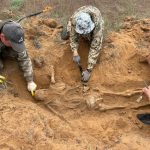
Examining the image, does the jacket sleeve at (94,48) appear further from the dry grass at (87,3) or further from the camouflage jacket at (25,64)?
the dry grass at (87,3)

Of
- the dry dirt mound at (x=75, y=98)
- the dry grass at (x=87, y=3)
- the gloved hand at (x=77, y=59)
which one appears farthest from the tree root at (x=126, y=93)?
the dry grass at (x=87, y=3)

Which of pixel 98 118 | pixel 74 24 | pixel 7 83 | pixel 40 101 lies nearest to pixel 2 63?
pixel 7 83

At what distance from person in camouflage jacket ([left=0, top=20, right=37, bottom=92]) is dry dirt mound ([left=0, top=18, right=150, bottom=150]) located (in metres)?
0.21

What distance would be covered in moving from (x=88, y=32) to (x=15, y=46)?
1289mm

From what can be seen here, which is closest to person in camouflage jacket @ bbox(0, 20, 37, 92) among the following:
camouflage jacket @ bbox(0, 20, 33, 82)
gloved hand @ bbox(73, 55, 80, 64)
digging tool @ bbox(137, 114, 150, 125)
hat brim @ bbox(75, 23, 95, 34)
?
camouflage jacket @ bbox(0, 20, 33, 82)

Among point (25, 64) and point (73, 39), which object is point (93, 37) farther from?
point (25, 64)

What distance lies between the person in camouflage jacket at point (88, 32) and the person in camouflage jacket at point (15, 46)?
87 centimetres

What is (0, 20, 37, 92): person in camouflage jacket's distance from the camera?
5.55 meters

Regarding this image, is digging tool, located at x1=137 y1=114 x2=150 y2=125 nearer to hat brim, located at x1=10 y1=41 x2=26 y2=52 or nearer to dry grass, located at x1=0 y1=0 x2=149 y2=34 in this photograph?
hat brim, located at x1=10 y1=41 x2=26 y2=52

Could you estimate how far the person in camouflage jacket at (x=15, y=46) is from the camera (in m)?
5.55

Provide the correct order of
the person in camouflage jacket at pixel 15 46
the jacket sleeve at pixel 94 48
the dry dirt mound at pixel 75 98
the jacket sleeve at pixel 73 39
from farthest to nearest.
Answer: the jacket sleeve at pixel 73 39
the jacket sleeve at pixel 94 48
the person in camouflage jacket at pixel 15 46
the dry dirt mound at pixel 75 98

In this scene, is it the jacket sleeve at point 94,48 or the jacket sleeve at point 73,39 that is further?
the jacket sleeve at point 73,39

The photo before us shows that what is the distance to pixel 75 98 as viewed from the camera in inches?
242

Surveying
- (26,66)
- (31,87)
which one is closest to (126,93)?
(31,87)
